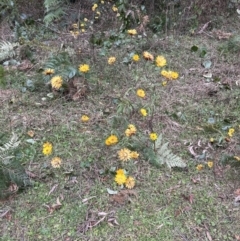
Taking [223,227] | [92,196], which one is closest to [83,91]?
[92,196]

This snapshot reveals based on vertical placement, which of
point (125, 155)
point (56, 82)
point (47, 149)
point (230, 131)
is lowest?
point (230, 131)

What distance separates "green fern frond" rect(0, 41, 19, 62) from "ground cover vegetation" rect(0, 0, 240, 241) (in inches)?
0.5

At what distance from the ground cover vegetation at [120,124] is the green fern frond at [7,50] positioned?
12 millimetres

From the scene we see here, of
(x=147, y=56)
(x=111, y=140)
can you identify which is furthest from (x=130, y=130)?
Answer: (x=147, y=56)

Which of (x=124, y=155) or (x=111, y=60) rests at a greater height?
(x=111, y=60)

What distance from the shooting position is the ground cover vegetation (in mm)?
2279

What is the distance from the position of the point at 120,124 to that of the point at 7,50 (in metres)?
1.54

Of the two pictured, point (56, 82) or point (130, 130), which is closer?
point (130, 130)

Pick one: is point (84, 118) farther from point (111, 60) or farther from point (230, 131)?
point (230, 131)

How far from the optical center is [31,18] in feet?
14.7

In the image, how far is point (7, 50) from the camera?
3682 millimetres

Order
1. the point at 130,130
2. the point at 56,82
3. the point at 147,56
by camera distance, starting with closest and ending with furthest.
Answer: the point at 130,130 → the point at 56,82 → the point at 147,56

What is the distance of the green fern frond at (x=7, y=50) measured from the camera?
3645mm

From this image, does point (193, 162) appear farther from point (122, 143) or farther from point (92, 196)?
point (92, 196)
